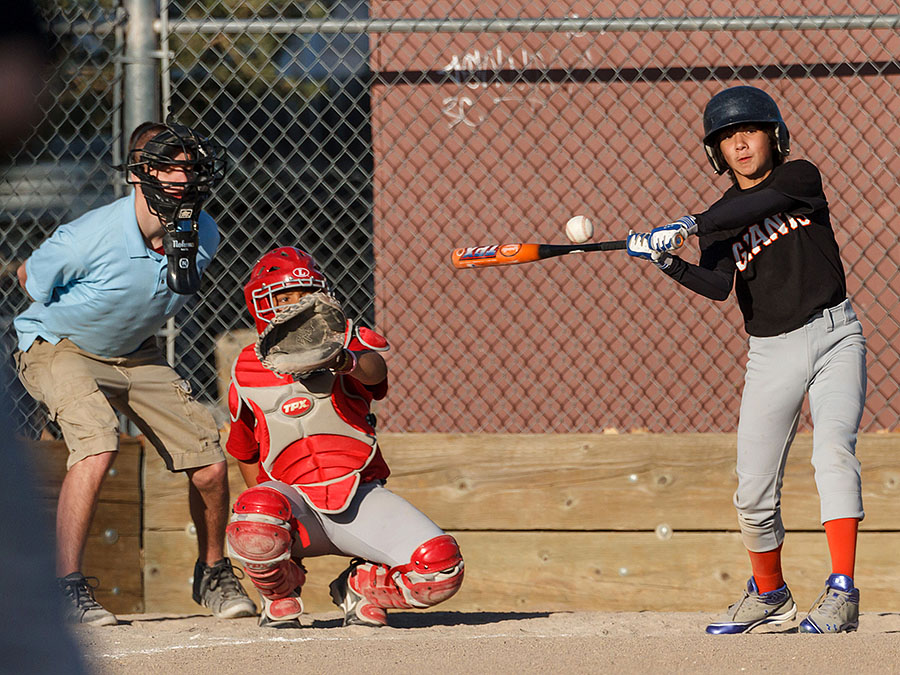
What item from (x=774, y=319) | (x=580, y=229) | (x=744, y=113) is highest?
(x=744, y=113)

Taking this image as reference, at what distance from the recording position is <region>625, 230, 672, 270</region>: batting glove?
11.3ft

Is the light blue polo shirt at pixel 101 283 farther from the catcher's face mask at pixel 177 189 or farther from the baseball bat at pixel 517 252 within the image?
the baseball bat at pixel 517 252

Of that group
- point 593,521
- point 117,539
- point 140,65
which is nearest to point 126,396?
point 117,539

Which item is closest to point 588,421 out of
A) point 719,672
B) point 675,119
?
point 675,119

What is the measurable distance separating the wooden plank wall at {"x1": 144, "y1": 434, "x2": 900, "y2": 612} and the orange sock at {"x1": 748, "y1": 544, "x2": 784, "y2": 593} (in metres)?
0.78

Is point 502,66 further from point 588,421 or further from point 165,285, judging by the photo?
point 165,285

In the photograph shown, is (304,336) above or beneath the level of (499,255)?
beneath

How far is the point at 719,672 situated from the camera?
114 inches

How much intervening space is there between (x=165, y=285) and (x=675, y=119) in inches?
92.8

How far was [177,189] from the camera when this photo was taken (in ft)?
12.7

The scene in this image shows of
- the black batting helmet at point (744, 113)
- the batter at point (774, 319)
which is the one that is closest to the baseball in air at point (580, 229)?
the batter at point (774, 319)

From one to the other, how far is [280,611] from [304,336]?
0.86 meters

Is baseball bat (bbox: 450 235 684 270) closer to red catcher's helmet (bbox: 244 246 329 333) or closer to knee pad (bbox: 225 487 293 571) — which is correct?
red catcher's helmet (bbox: 244 246 329 333)

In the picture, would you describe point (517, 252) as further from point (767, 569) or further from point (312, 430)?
point (767, 569)
